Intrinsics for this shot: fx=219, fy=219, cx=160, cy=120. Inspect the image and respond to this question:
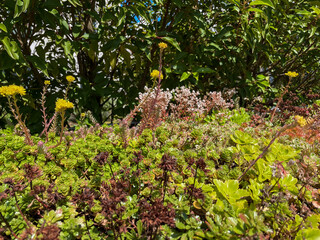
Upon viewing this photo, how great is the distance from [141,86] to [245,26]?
144 cm

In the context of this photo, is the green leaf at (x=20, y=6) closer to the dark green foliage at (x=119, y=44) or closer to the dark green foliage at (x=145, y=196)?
the dark green foliage at (x=119, y=44)

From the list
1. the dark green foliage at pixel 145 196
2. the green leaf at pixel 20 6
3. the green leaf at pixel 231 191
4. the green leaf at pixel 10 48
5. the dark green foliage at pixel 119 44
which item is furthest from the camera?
the dark green foliage at pixel 119 44

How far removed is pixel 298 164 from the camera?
4.85ft

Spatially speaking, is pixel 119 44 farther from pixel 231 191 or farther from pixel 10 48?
pixel 231 191

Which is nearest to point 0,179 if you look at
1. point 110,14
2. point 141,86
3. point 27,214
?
point 27,214

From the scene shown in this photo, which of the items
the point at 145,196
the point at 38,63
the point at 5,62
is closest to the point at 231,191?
the point at 145,196

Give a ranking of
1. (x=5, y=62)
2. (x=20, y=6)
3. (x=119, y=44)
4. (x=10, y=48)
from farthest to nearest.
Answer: (x=119, y=44)
(x=5, y=62)
(x=10, y=48)
(x=20, y=6)

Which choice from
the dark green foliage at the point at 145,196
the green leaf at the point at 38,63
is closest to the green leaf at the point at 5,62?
the green leaf at the point at 38,63

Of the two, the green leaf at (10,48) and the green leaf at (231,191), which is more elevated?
the green leaf at (10,48)

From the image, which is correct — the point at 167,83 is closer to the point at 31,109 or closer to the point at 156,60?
the point at 156,60

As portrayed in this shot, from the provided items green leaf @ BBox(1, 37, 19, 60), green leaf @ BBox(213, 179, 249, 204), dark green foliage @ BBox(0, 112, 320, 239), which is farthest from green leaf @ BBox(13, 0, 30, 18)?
green leaf @ BBox(213, 179, 249, 204)

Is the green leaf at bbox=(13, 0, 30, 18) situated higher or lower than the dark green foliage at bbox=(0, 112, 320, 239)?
higher

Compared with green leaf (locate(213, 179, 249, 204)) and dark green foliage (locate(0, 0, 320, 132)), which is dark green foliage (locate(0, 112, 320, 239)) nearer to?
green leaf (locate(213, 179, 249, 204))

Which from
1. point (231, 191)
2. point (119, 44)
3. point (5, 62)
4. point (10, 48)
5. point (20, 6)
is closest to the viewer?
point (231, 191)
